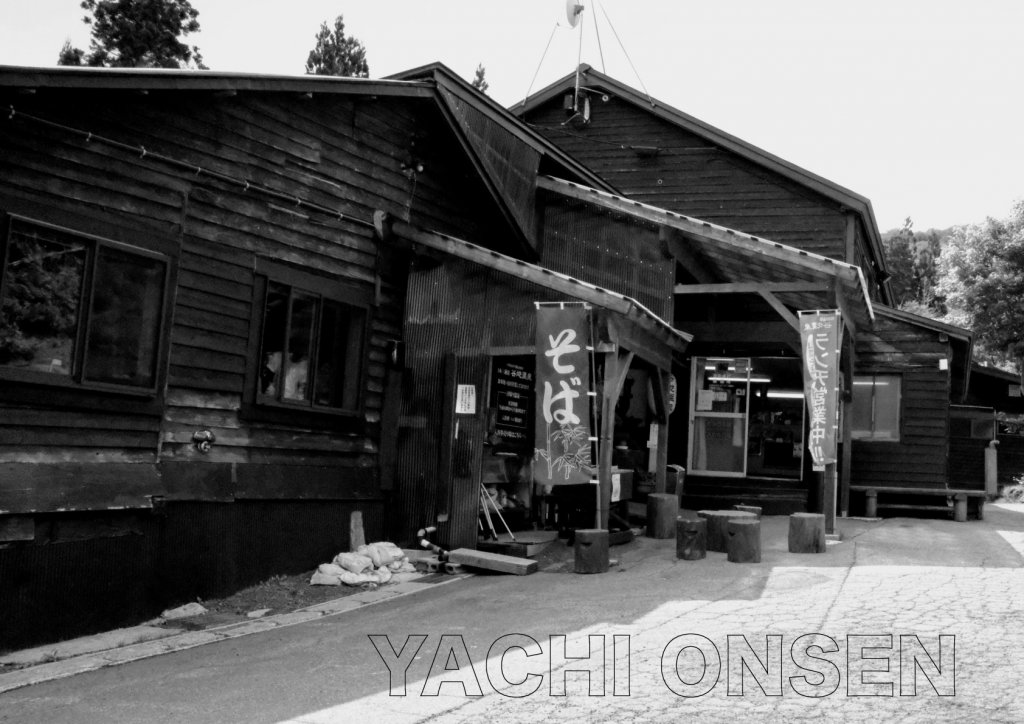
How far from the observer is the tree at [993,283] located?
35781mm

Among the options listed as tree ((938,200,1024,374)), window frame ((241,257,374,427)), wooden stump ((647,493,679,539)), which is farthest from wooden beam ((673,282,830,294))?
tree ((938,200,1024,374))

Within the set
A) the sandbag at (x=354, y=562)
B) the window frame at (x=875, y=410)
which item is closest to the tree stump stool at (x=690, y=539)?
the sandbag at (x=354, y=562)

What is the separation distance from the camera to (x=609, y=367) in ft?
37.9

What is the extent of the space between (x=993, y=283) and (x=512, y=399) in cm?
2912

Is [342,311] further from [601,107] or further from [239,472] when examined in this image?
[601,107]

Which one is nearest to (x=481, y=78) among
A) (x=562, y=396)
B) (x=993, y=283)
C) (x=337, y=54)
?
(x=337, y=54)

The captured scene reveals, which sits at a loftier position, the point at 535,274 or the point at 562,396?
the point at 535,274

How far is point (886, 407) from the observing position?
62.6 feet

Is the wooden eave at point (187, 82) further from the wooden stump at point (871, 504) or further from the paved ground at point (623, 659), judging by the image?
the wooden stump at point (871, 504)

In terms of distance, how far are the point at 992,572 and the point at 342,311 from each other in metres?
7.89

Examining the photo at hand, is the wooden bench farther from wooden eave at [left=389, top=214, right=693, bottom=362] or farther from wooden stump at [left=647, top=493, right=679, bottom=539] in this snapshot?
wooden eave at [left=389, top=214, right=693, bottom=362]

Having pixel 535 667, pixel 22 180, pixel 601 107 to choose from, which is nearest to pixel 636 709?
pixel 535 667

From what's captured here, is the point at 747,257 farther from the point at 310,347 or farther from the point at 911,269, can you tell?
the point at 911,269

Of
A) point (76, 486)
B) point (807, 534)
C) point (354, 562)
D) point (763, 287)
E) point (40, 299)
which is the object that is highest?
point (763, 287)
